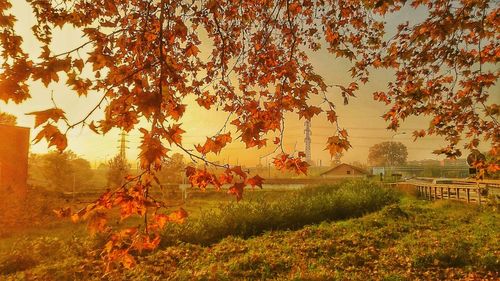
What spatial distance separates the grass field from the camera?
27.5 feet

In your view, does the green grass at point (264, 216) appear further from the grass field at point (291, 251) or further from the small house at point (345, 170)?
the small house at point (345, 170)

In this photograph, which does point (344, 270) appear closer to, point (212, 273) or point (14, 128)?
point (212, 273)

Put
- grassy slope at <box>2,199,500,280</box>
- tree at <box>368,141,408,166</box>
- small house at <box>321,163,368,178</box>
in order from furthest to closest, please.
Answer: tree at <box>368,141,408,166</box>, small house at <box>321,163,368,178</box>, grassy slope at <box>2,199,500,280</box>

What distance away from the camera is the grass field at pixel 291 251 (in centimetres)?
838

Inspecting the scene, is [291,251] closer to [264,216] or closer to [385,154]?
[264,216]

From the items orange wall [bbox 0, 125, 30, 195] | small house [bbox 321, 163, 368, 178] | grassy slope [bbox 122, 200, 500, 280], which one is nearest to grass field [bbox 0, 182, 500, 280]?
grassy slope [bbox 122, 200, 500, 280]

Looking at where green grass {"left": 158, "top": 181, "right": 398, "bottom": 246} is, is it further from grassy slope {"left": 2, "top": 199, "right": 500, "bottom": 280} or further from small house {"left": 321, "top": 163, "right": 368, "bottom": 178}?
small house {"left": 321, "top": 163, "right": 368, "bottom": 178}

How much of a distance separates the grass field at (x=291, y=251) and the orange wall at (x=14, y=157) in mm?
13108

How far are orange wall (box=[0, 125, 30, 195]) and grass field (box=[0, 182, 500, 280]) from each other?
13108mm

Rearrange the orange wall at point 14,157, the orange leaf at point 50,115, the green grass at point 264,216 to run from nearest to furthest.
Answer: the orange leaf at point 50,115 → the green grass at point 264,216 → the orange wall at point 14,157

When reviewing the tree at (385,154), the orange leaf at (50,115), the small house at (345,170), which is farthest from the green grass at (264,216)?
the tree at (385,154)

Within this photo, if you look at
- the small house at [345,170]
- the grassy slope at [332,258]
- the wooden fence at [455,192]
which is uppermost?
the small house at [345,170]

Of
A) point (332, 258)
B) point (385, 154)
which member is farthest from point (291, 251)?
point (385, 154)

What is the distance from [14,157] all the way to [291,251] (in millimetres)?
21860
